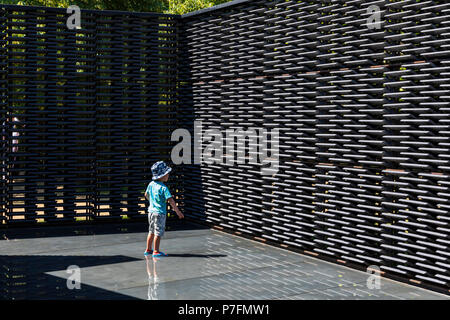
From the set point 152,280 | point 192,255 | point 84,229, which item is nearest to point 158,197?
point 192,255

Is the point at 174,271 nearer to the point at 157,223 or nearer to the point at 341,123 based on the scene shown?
the point at 157,223

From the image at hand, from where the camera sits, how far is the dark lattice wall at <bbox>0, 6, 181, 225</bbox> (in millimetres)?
10562

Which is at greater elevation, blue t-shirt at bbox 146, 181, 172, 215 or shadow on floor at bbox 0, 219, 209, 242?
blue t-shirt at bbox 146, 181, 172, 215

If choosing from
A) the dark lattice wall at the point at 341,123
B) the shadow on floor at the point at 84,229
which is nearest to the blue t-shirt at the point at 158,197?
the dark lattice wall at the point at 341,123

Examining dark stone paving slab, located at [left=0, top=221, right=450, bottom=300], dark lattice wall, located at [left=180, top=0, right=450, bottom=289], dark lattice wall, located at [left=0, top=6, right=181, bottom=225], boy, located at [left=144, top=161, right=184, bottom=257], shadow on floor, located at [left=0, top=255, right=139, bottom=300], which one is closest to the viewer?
shadow on floor, located at [left=0, top=255, right=139, bottom=300]

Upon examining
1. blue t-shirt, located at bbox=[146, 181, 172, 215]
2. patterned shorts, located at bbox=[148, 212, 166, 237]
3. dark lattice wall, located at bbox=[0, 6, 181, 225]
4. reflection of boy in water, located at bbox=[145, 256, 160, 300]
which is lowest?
reflection of boy in water, located at bbox=[145, 256, 160, 300]

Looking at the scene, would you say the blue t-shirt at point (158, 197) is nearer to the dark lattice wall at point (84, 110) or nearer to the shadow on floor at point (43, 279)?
the shadow on floor at point (43, 279)

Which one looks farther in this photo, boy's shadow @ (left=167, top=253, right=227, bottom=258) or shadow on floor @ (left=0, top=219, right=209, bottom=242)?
shadow on floor @ (left=0, top=219, right=209, bottom=242)

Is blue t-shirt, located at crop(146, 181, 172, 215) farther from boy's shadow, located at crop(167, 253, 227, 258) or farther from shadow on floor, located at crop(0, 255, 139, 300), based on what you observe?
shadow on floor, located at crop(0, 255, 139, 300)

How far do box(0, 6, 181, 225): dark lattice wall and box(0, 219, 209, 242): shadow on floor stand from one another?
0.22 metres

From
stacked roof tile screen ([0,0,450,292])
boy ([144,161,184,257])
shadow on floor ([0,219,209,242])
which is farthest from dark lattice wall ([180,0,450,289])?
boy ([144,161,184,257])

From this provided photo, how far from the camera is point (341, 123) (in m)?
7.66

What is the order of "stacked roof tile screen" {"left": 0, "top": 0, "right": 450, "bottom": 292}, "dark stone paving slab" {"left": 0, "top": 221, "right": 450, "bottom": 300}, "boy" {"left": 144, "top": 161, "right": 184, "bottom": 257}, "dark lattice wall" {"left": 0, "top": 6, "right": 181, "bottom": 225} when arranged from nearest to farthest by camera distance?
"dark stone paving slab" {"left": 0, "top": 221, "right": 450, "bottom": 300} < "stacked roof tile screen" {"left": 0, "top": 0, "right": 450, "bottom": 292} < "boy" {"left": 144, "top": 161, "right": 184, "bottom": 257} < "dark lattice wall" {"left": 0, "top": 6, "right": 181, "bottom": 225}
